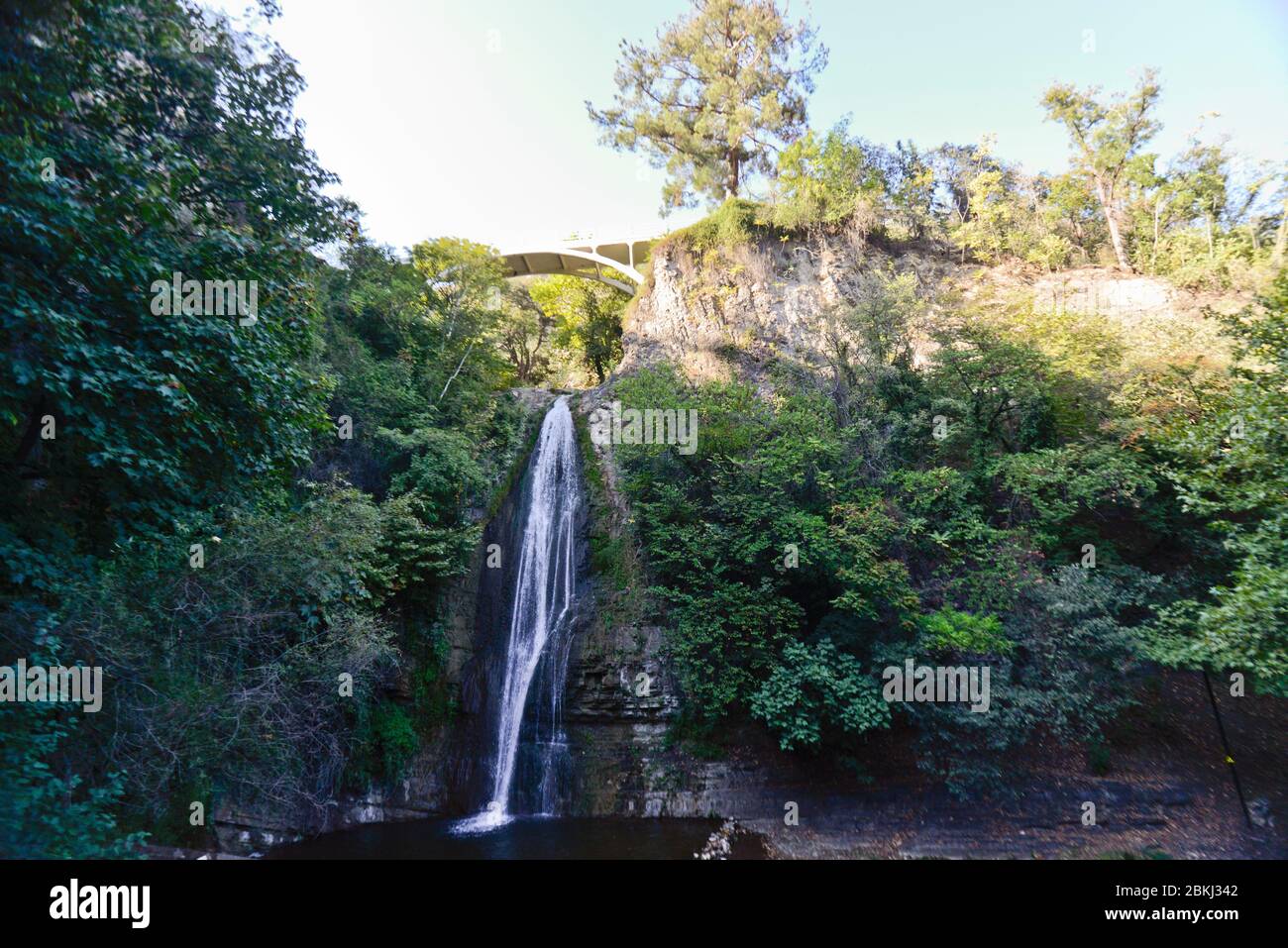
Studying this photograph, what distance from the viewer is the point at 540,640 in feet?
50.3

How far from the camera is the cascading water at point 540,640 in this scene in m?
13.7

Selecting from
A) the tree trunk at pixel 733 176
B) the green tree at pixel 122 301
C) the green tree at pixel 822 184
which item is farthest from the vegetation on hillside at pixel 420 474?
the tree trunk at pixel 733 176

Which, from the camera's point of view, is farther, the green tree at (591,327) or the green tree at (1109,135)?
the green tree at (591,327)

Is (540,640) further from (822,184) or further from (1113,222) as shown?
(1113,222)

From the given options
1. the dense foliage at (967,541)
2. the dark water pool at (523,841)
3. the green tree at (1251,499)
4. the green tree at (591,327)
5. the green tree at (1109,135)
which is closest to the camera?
the green tree at (1251,499)

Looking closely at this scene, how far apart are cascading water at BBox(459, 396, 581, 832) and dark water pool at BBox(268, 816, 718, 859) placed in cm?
79

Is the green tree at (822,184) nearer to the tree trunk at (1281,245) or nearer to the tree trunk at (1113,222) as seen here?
the tree trunk at (1113,222)

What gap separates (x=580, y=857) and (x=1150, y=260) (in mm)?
24104

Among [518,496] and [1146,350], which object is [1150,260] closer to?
[1146,350]

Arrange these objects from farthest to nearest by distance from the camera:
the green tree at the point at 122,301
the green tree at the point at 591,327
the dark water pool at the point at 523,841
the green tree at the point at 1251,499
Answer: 1. the green tree at the point at 591,327
2. the dark water pool at the point at 523,841
3. the green tree at the point at 1251,499
4. the green tree at the point at 122,301

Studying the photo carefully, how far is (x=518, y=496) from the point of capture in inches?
714

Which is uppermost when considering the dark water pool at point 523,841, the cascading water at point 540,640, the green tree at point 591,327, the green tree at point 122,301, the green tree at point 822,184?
the green tree at point 822,184

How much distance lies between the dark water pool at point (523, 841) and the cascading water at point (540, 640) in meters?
0.79

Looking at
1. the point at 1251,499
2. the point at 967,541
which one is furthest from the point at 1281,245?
the point at 967,541
